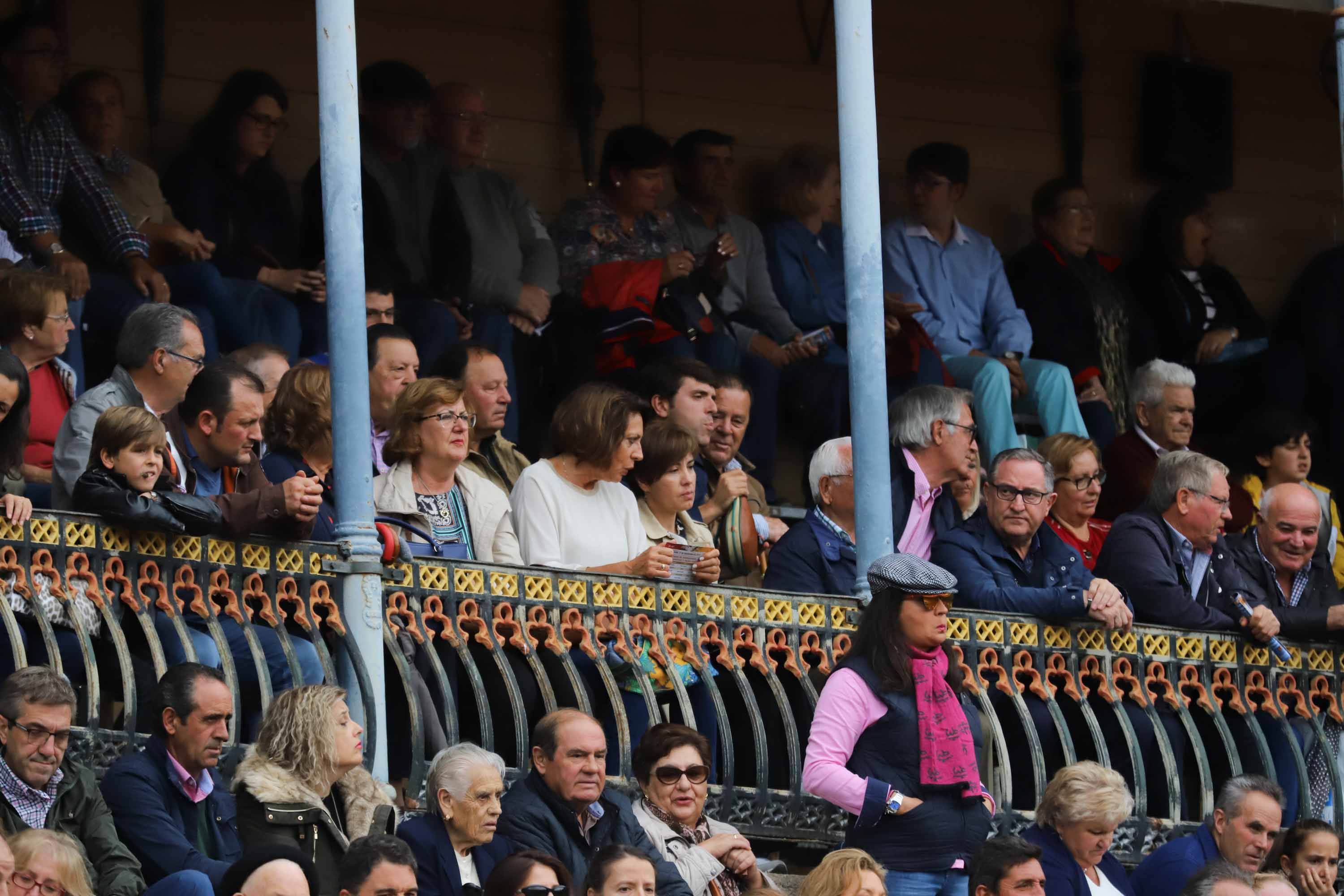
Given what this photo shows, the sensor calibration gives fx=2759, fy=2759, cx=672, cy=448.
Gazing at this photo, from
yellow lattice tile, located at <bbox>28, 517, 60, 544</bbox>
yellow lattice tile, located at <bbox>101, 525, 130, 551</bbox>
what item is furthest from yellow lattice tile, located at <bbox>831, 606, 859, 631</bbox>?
yellow lattice tile, located at <bbox>28, 517, 60, 544</bbox>

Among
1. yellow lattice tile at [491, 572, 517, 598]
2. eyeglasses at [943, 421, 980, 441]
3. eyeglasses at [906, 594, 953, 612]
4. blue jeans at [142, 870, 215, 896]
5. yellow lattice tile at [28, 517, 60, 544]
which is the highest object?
eyeglasses at [943, 421, 980, 441]

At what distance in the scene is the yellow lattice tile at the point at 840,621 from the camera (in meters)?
9.84

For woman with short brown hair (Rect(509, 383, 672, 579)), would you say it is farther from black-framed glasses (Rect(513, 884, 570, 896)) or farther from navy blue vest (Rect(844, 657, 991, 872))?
black-framed glasses (Rect(513, 884, 570, 896))

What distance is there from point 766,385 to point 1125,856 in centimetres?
349

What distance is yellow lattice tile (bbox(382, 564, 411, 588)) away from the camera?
9.05 m

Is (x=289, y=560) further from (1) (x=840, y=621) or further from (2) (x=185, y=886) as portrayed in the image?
(1) (x=840, y=621)

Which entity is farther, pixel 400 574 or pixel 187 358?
pixel 187 358

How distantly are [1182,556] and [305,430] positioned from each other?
135 inches

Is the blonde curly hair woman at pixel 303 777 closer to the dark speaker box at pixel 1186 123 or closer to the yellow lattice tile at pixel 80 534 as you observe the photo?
the yellow lattice tile at pixel 80 534

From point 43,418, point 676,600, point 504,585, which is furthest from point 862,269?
point 43,418

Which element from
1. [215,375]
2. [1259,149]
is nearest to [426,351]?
[215,375]

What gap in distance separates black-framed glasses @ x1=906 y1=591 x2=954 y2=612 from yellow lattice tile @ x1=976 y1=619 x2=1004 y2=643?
2.78 ft

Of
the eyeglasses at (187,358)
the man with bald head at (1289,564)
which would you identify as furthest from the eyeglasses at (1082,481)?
the eyeglasses at (187,358)

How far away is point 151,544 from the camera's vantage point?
28.7 ft
